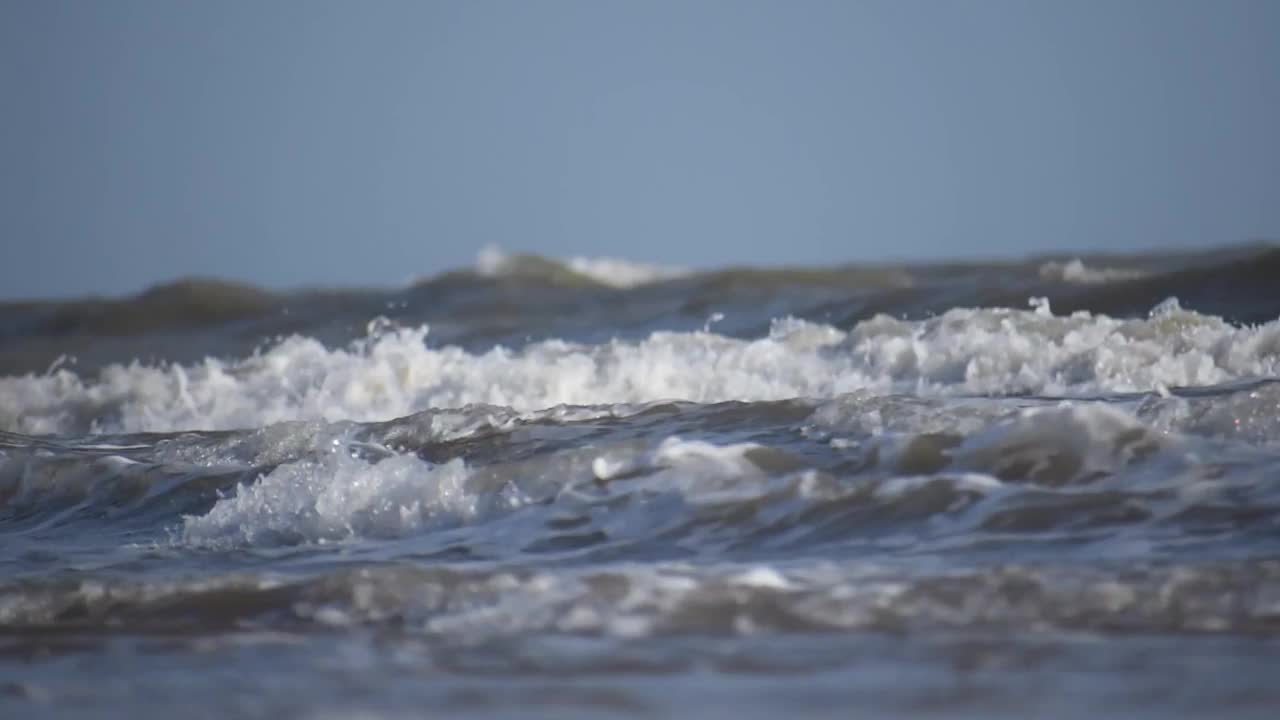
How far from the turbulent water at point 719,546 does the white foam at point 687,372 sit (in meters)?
0.02

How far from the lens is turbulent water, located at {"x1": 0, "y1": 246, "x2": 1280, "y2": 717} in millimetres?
2799

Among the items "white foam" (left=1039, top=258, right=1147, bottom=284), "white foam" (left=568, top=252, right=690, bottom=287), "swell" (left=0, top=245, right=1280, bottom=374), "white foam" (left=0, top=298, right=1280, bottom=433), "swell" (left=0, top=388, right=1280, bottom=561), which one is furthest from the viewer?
"white foam" (left=568, top=252, right=690, bottom=287)

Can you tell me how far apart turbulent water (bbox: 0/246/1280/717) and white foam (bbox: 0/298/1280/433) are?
0.08ft

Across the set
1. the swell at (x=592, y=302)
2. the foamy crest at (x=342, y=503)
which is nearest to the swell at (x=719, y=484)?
the foamy crest at (x=342, y=503)

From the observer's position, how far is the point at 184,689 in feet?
9.60

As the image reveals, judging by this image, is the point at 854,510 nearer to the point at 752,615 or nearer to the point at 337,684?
the point at 752,615

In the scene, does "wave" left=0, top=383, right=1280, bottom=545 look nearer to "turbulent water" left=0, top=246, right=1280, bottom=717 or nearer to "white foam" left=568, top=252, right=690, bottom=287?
"turbulent water" left=0, top=246, right=1280, bottom=717

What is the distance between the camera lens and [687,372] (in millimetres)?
7355

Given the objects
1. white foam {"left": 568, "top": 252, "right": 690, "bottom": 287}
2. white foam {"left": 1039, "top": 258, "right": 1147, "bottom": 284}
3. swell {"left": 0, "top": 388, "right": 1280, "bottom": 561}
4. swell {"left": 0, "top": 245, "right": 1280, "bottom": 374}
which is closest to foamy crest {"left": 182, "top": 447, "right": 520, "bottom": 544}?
swell {"left": 0, "top": 388, "right": 1280, "bottom": 561}

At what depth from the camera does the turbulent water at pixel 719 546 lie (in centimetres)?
280

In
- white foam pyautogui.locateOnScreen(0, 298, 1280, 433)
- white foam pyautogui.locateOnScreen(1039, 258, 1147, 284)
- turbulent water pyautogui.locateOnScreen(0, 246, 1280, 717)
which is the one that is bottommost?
turbulent water pyautogui.locateOnScreen(0, 246, 1280, 717)

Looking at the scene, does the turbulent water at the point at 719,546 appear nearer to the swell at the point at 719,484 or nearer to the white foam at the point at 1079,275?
the swell at the point at 719,484

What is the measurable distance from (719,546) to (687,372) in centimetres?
356

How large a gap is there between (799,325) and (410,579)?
4.49 m
